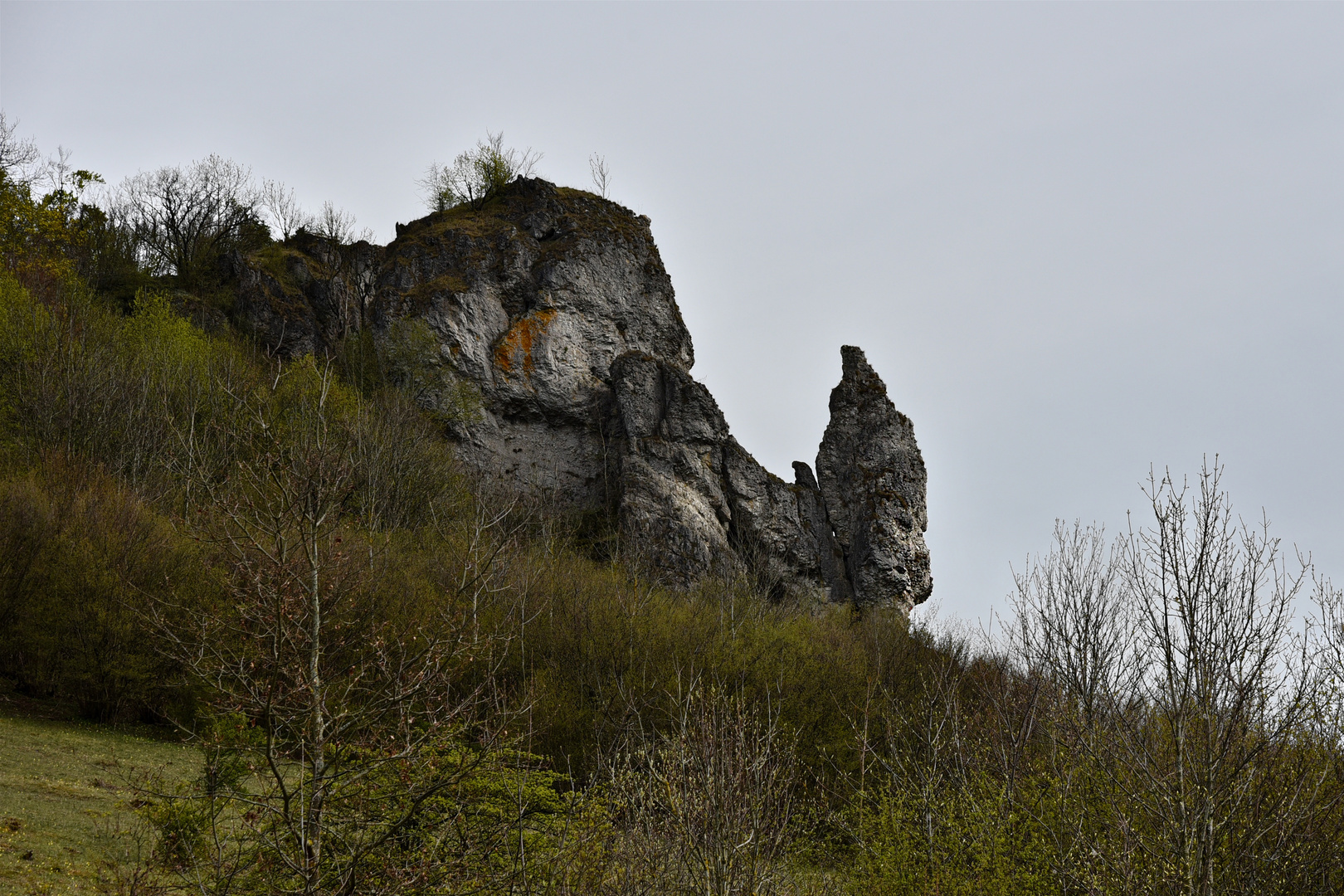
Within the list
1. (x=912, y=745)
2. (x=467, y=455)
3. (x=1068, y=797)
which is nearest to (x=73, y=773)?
(x=1068, y=797)

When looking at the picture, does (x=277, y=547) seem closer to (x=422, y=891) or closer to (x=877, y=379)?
(x=422, y=891)

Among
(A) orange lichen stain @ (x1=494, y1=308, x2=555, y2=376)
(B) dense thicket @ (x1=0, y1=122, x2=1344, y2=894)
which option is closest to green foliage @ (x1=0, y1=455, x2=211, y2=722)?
(B) dense thicket @ (x1=0, y1=122, x2=1344, y2=894)

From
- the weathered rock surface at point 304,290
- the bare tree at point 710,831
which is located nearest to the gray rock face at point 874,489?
the weathered rock surface at point 304,290

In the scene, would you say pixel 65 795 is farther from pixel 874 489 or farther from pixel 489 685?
pixel 874 489

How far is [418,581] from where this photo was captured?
23531mm

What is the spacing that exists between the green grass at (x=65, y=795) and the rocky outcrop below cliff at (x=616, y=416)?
61.8 feet

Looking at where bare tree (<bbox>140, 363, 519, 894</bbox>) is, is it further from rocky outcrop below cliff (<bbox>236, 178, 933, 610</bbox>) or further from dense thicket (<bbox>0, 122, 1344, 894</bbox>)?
rocky outcrop below cliff (<bbox>236, 178, 933, 610</bbox>)

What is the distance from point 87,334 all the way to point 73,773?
19607mm

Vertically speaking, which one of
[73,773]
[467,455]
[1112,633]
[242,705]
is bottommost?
[73,773]

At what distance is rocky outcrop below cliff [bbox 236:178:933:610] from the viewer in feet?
122

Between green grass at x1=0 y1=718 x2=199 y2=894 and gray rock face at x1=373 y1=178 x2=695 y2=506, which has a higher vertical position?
gray rock face at x1=373 y1=178 x2=695 y2=506

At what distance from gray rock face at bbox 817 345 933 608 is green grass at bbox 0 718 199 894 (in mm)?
27385

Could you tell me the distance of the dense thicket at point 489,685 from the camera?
7.57 metres

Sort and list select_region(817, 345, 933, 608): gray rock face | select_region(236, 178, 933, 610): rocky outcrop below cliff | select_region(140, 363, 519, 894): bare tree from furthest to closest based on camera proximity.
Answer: select_region(817, 345, 933, 608): gray rock face, select_region(236, 178, 933, 610): rocky outcrop below cliff, select_region(140, 363, 519, 894): bare tree
